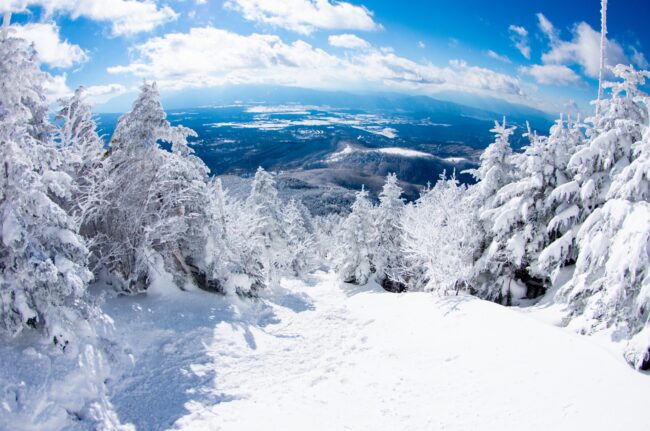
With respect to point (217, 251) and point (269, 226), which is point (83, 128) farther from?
point (269, 226)

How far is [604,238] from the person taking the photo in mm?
11078

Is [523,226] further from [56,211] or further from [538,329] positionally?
A: [56,211]

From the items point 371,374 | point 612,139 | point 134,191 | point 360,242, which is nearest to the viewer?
point 371,374

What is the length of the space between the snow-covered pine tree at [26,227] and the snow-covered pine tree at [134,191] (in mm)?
6232

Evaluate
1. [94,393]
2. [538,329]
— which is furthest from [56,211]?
[538,329]

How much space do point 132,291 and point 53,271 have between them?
7857mm

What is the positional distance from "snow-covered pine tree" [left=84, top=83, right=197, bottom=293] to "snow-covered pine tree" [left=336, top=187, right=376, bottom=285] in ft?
66.3

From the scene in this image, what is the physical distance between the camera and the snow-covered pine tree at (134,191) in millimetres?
15742

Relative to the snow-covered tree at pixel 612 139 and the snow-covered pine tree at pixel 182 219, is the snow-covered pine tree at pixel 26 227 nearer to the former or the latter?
the snow-covered pine tree at pixel 182 219

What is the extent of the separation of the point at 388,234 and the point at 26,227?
91.1ft

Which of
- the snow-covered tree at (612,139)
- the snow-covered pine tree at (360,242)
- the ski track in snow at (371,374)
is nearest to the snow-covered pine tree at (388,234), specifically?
the snow-covered pine tree at (360,242)

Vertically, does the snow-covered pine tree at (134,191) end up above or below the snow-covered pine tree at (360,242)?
above

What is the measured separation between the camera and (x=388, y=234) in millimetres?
33625

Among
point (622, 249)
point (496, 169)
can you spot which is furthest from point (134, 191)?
point (496, 169)
